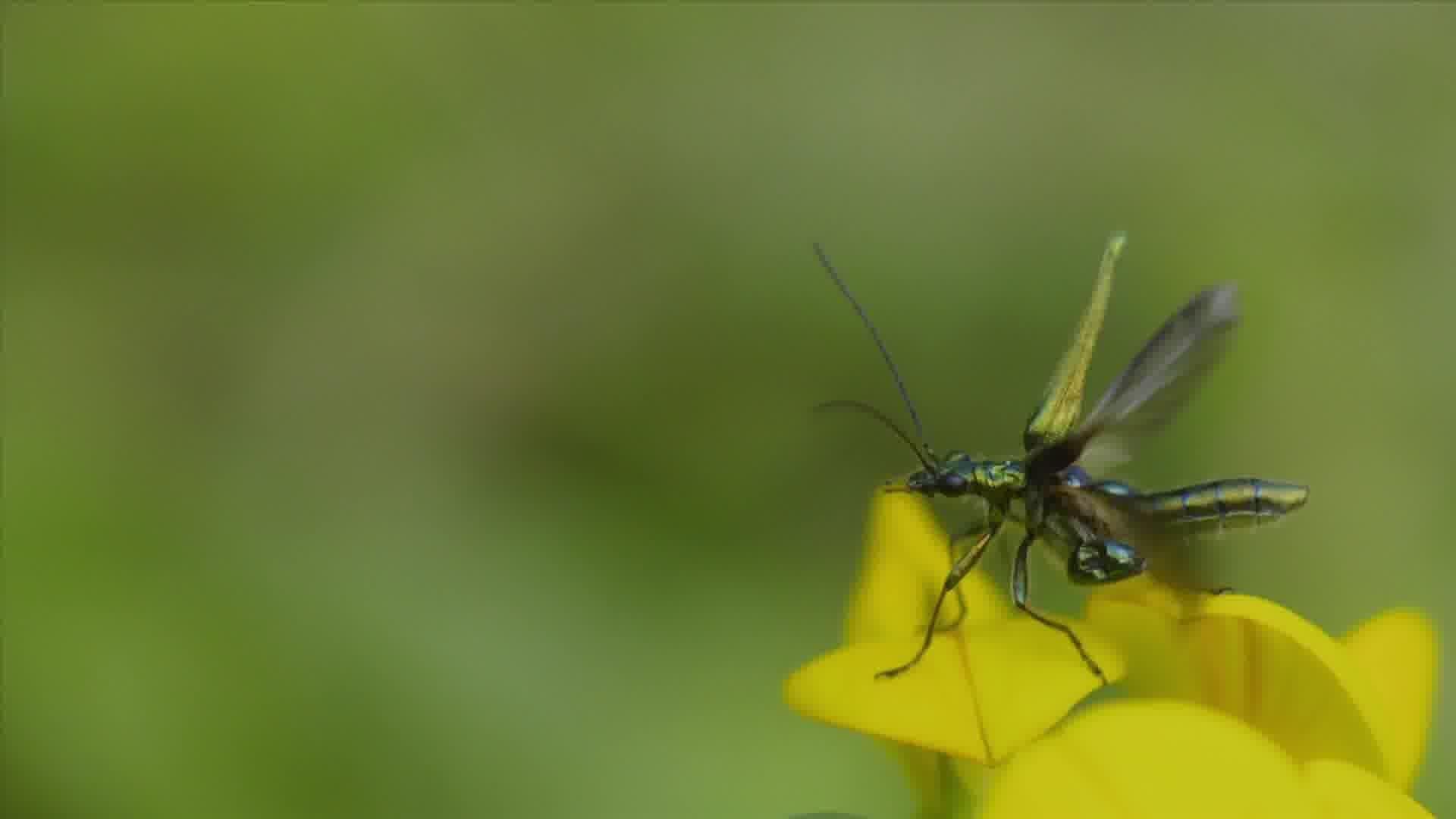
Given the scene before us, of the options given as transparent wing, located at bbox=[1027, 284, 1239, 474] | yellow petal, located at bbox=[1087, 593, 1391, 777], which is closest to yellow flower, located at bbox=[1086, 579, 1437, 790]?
yellow petal, located at bbox=[1087, 593, 1391, 777]

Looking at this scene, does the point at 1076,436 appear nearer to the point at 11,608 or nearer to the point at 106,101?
the point at 11,608

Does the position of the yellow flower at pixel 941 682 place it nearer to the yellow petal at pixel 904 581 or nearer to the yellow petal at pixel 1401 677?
the yellow petal at pixel 904 581

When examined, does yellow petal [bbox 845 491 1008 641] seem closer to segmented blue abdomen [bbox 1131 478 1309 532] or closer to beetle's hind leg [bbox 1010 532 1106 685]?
beetle's hind leg [bbox 1010 532 1106 685]

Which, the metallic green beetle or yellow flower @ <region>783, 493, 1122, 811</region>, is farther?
the metallic green beetle

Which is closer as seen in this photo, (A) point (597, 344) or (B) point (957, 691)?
(B) point (957, 691)

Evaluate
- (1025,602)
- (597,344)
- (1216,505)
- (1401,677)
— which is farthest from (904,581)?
(597,344)

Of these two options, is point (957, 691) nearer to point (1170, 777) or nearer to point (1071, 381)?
point (1170, 777)
